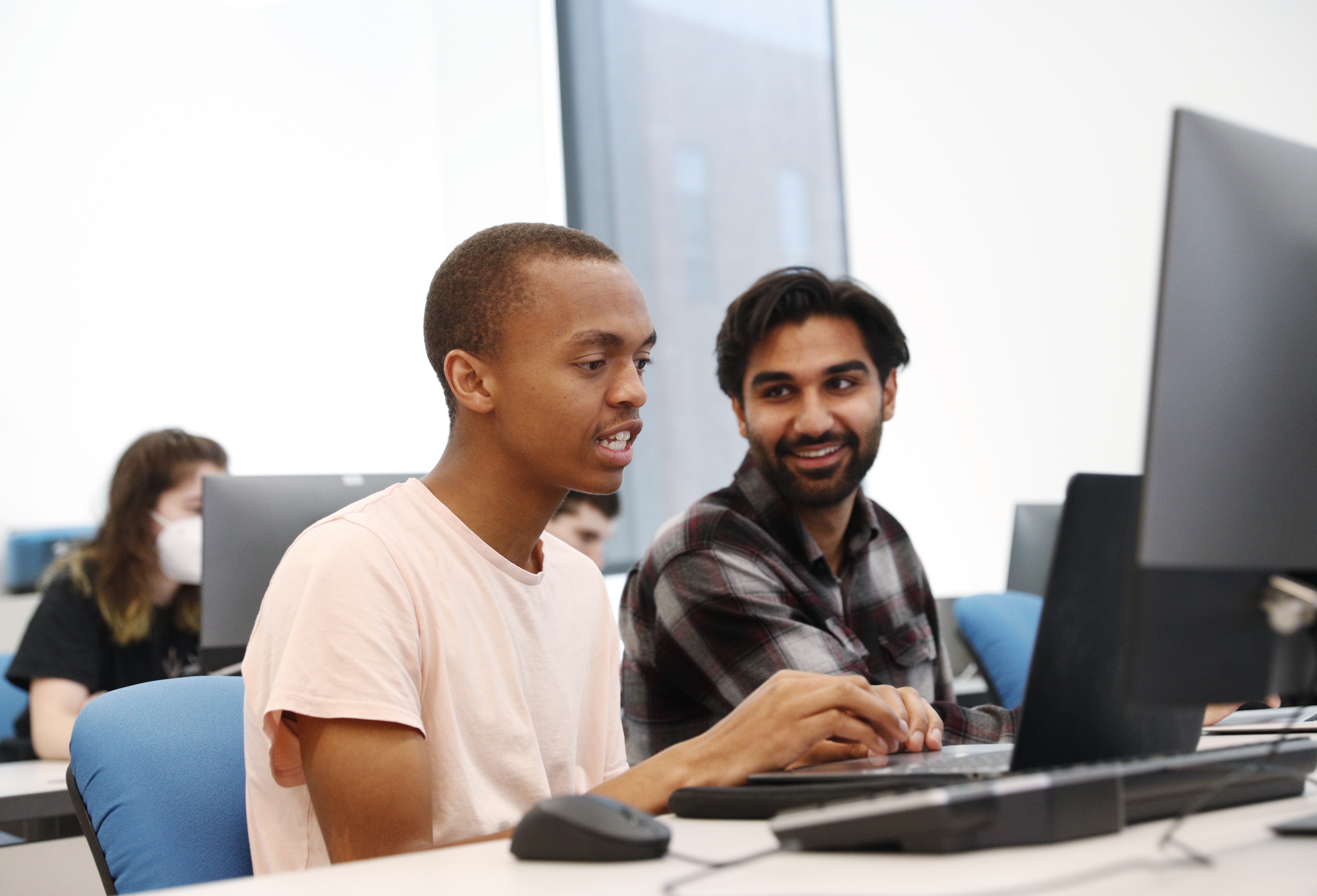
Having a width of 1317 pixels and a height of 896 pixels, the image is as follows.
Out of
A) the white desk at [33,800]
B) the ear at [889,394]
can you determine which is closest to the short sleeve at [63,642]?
the white desk at [33,800]

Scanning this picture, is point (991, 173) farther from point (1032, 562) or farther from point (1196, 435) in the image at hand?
point (1196, 435)

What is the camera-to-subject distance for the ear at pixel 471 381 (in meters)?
1.23

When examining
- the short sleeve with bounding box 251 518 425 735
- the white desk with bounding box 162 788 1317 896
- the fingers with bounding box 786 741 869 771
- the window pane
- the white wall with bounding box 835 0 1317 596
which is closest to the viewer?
the white desk with bounding box 162 788 1317 896

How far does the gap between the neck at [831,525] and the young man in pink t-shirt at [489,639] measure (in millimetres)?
547

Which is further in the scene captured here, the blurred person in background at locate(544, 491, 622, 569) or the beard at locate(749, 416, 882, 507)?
the blurred person in background at locate(544, 491, 622, 569)

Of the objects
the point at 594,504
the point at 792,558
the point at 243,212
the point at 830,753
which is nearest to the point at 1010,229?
the point at 594,504

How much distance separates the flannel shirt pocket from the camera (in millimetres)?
1757

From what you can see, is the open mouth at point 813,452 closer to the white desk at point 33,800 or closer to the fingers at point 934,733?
the fingers at point 934,733

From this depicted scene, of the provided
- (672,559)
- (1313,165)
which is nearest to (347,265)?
(672,559)

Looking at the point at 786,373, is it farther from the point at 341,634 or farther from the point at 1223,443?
the point at 1223,443

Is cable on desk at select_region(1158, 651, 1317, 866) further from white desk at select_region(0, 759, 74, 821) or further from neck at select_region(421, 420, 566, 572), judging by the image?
white desk at select_region(0, 759, 74, 821)

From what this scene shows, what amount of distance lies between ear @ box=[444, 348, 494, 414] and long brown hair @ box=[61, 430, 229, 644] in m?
1.55

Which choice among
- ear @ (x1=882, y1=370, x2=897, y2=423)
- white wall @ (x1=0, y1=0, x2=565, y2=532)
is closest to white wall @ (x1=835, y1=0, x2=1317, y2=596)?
white wall @ (x1=0, y1=0, x2=565, y2=532)

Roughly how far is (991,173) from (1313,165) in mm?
3550
